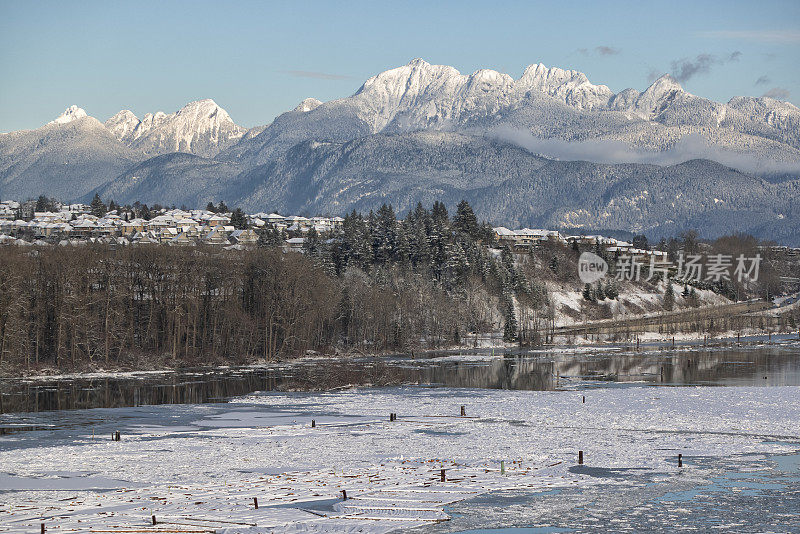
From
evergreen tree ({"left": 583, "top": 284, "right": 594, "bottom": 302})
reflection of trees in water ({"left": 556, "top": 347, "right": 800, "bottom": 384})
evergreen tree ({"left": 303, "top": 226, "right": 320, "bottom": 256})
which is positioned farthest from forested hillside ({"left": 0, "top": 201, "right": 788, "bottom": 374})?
reflection of trees in water ({"left": 556, "top": 347, "right": 800, "bottom": 384})

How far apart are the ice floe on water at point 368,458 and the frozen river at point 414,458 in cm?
14

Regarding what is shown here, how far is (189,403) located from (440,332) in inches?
2784

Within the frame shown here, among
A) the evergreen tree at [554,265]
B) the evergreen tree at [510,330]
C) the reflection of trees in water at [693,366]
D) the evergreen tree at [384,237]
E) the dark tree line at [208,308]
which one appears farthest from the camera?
→ the evergreen tree at [554,265]

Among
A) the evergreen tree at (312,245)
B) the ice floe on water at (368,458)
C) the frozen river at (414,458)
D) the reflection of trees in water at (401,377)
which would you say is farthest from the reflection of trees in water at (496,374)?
the evergreen tree at (312,245)

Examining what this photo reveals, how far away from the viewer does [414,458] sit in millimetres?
47781

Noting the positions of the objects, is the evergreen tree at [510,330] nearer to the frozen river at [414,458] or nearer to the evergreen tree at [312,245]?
the evergreen tree at [312,245]

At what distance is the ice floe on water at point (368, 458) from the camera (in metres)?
36.7

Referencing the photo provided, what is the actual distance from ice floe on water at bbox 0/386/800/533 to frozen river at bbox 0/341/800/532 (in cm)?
14

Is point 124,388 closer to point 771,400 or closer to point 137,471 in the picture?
point 137,471

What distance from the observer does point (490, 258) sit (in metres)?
177

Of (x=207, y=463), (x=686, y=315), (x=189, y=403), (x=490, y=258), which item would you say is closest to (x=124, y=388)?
(x=189, y=403)

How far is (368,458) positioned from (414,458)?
253cm

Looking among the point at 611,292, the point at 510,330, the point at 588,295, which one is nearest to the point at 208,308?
the point at 510,330

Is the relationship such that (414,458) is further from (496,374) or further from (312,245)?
(312,245)
